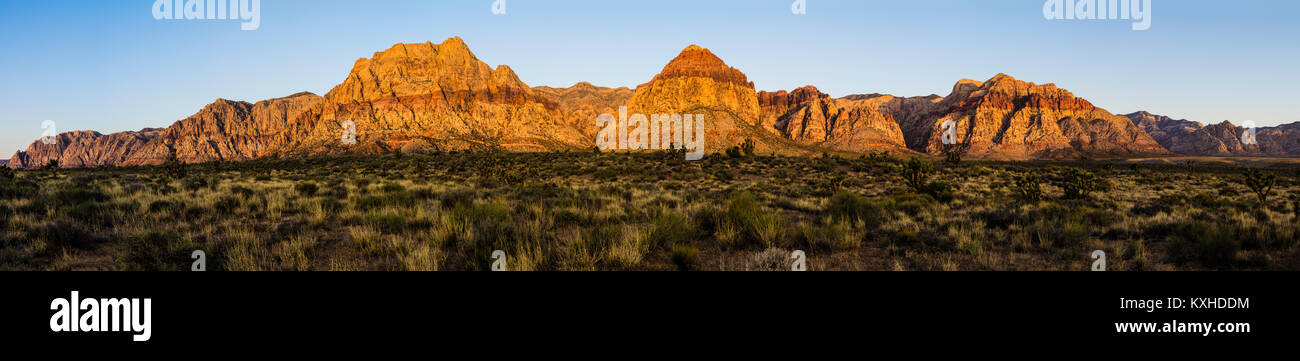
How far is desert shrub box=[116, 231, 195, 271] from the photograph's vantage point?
220 inches

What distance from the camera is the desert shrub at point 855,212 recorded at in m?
9.51

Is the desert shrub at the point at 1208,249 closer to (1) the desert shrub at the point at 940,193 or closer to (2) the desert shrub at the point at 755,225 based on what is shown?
(2) the desert shrub at the point at 755,225

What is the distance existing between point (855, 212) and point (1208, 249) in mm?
4896

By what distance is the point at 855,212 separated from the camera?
32.8ft

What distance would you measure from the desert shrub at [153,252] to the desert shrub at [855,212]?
10306 millimetres

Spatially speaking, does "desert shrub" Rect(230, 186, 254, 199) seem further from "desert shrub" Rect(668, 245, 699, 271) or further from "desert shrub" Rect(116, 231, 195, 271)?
"desert shrub" Rect(668, 245, 699, 271)

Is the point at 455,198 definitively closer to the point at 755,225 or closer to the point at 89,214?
the point at 89,214

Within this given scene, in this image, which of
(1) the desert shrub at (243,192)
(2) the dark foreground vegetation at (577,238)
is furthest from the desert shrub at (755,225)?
(1) the desert shrub at (243,192)

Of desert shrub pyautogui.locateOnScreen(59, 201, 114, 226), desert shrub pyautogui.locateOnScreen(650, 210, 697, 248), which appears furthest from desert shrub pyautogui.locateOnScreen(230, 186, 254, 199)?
desert shrub pyautogui.locateOnScreen(650, 210, 697, 248)

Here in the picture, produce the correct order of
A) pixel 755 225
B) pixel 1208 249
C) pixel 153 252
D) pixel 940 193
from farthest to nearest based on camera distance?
pixel 940 193 < pixel 755 225 < pixel 1208 249 < pixel 153 252

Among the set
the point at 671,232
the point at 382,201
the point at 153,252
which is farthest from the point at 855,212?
the point at 153,252

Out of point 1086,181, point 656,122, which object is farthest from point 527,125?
point 1086,181
